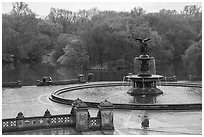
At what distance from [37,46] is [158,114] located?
68.3 metres

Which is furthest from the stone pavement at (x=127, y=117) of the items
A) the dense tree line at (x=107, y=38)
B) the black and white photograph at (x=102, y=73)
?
the dense tree line at (x=107, y=38)

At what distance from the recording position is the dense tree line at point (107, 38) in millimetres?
71562

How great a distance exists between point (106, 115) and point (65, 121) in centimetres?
213

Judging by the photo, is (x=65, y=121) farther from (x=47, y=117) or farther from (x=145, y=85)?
(x=145, y=85)

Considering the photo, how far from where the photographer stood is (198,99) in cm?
2738

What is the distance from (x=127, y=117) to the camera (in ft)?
72.5

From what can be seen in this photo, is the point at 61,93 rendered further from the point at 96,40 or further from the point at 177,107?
the point at 96,40

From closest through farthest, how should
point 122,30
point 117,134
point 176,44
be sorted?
point 117,134 → point 122,30 → point 176,44

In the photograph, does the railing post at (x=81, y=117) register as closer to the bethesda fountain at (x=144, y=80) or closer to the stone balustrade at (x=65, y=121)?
the stone balustrade at (x=65, y=121)

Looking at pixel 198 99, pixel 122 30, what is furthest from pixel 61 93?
pixel 122 30

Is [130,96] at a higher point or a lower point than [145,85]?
lower

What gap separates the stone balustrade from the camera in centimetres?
1870

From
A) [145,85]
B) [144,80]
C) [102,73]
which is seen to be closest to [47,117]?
[144,80]

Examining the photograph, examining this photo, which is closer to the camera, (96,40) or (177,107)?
(177,107)
